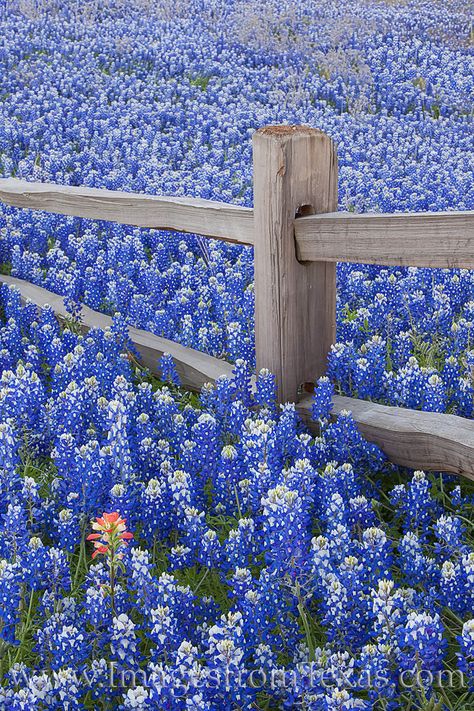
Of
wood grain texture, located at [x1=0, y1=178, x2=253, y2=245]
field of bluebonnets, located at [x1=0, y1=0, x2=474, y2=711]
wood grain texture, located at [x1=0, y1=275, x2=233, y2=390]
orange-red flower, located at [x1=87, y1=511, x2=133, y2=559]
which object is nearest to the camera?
field of bluebonnets, located at [x1=0, y1=0, x2=474, y2=711]

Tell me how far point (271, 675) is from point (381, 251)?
1673 mm

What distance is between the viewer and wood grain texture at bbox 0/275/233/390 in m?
4.36

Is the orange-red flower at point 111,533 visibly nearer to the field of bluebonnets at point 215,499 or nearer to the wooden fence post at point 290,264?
the field of bluebonnets at point 215,499

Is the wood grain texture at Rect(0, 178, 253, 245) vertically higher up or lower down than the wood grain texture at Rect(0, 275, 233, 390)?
higher up

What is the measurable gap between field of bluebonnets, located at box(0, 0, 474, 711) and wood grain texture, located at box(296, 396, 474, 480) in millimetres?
107

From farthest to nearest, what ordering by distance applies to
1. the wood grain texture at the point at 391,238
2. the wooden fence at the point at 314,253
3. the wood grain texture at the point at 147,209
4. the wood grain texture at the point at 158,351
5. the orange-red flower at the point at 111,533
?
the wood grain texture at the point at 158,351, the wood grain texture at the point at 147,209, the wooden fence at the point at 314,253, the wood grain texture at the point at 391,238, the orange-red flower at the point at 111,533

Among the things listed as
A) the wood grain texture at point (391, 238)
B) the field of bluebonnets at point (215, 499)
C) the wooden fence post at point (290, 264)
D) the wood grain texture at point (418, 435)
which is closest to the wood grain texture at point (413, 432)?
the wood grain texture at point (418, 435)

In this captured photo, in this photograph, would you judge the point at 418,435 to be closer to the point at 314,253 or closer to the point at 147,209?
the point at 314,253

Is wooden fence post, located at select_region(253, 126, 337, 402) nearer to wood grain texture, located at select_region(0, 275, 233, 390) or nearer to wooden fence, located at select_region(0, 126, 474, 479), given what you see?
wooden fence, located at select_region(0, 126, 474, 479)

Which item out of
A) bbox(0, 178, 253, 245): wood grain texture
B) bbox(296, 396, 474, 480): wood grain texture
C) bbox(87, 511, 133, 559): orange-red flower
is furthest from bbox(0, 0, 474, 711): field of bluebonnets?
bbox(0, 178, 253, 245): wood grain texture

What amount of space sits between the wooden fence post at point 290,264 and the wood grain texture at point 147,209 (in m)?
0.22

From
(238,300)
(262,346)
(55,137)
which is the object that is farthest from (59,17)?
(262,346)

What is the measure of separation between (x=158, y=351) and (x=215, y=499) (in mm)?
1599

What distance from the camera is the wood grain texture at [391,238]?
303 cm
